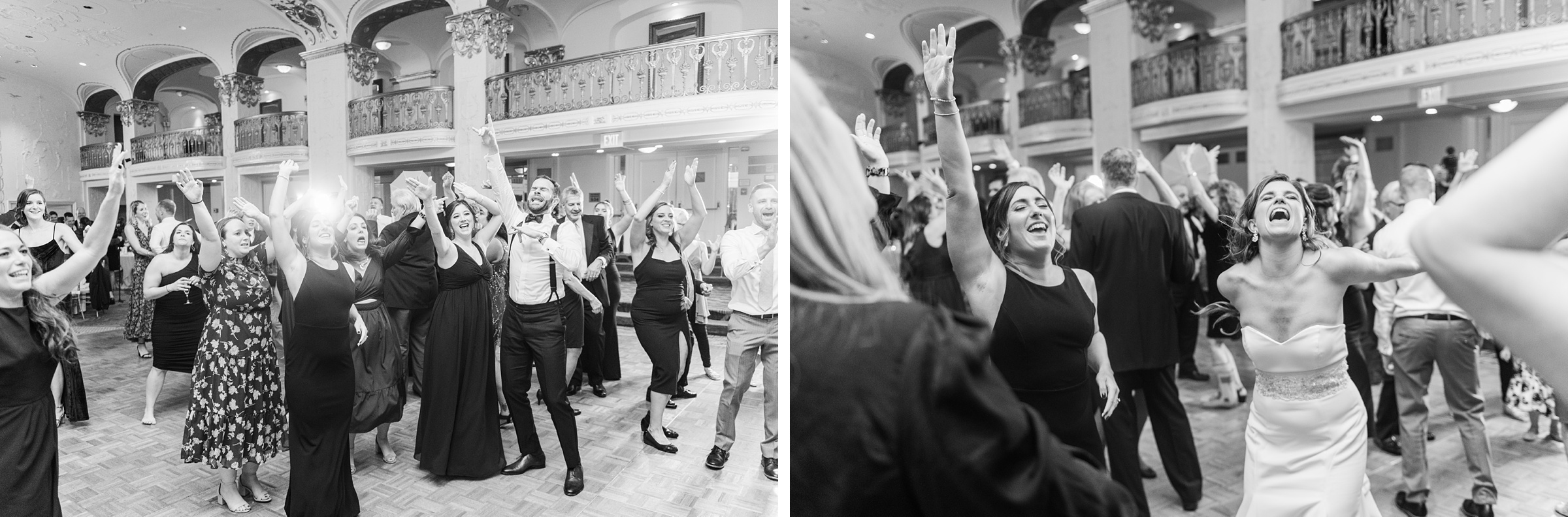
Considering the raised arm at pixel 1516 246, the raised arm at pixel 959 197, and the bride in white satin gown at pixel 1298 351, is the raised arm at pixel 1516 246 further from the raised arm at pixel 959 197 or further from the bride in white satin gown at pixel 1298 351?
the bride in white satin gown at pixel 1298 351

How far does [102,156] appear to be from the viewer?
6.31ft

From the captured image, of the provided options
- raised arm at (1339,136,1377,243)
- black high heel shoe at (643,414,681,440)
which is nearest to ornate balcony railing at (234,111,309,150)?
black high heel shoe at (643,414,681,440)

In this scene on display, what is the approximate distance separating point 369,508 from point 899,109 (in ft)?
6.52

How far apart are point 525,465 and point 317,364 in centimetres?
71

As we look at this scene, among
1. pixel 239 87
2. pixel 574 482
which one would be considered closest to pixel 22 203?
pixel 239 87

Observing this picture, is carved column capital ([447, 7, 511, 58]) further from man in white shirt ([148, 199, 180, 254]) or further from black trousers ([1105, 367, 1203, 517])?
black trousers ([1105, 367, 1203, 517])

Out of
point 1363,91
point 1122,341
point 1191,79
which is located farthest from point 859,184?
point 1363,91

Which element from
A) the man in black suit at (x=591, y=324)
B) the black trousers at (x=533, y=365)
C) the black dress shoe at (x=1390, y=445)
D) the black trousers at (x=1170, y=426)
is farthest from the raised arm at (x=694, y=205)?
the black dress shoe at (x=1390, y=445)

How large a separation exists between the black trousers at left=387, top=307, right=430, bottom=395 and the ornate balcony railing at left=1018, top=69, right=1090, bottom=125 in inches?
87.1

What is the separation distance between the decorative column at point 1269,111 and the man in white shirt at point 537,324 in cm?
188

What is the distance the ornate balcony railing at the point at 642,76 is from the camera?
168 centimetres

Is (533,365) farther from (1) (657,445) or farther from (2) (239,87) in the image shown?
(2) (239,87)

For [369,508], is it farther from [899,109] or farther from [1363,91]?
[1363,91]

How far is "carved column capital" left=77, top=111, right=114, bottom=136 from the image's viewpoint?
1979 mm
